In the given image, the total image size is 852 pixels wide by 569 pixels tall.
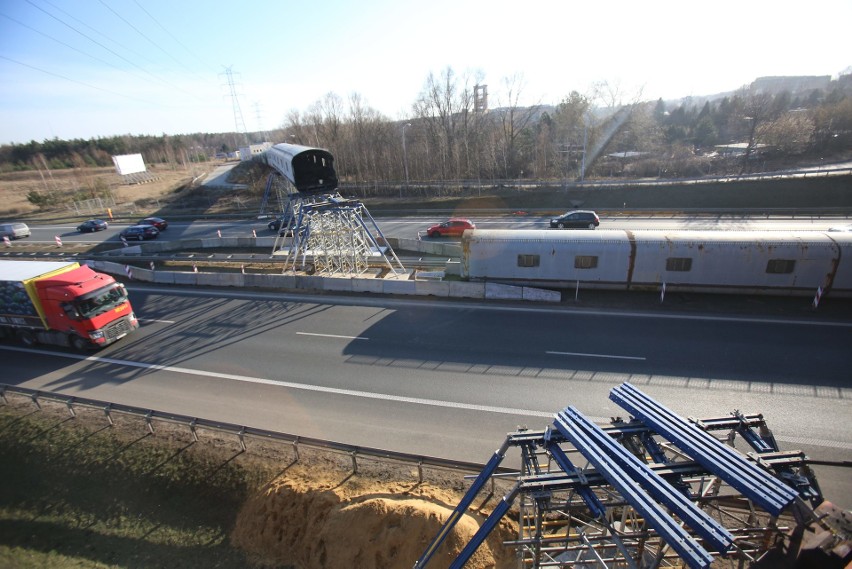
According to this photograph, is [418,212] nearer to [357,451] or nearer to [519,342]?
[519,342]

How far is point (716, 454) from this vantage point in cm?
471

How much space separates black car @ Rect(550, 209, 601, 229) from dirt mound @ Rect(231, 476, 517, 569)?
24015 mm

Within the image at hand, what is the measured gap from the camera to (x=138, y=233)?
34844 mm

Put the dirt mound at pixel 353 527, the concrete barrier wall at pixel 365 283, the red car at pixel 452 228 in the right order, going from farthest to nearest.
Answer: the red car at pixel 452 228, the concrete barrier wall at pixel 365 283, the dirt mound at pixel 353 527

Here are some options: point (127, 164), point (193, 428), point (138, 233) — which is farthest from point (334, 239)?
point (127, 164)

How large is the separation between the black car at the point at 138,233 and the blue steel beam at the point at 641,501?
41121 millimetres

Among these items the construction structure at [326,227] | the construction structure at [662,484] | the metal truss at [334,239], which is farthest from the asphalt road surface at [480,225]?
the construction structure at [662,484]

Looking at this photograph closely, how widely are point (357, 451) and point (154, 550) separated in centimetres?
429

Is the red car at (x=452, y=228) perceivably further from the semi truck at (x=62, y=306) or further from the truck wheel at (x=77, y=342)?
the truck wheel at (x=77, y=342)

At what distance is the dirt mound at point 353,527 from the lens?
6.94 m

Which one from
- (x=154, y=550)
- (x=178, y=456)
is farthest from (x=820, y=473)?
(x=178, y=456)

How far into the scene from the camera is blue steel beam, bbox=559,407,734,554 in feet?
11.8

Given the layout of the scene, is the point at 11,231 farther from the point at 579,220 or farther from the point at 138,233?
the point at 579,220

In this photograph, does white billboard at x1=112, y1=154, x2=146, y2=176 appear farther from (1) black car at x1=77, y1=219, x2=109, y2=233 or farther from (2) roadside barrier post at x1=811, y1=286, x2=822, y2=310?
(2) roadside barrier post at x1=811, y1=286, x2=822, y2=310
